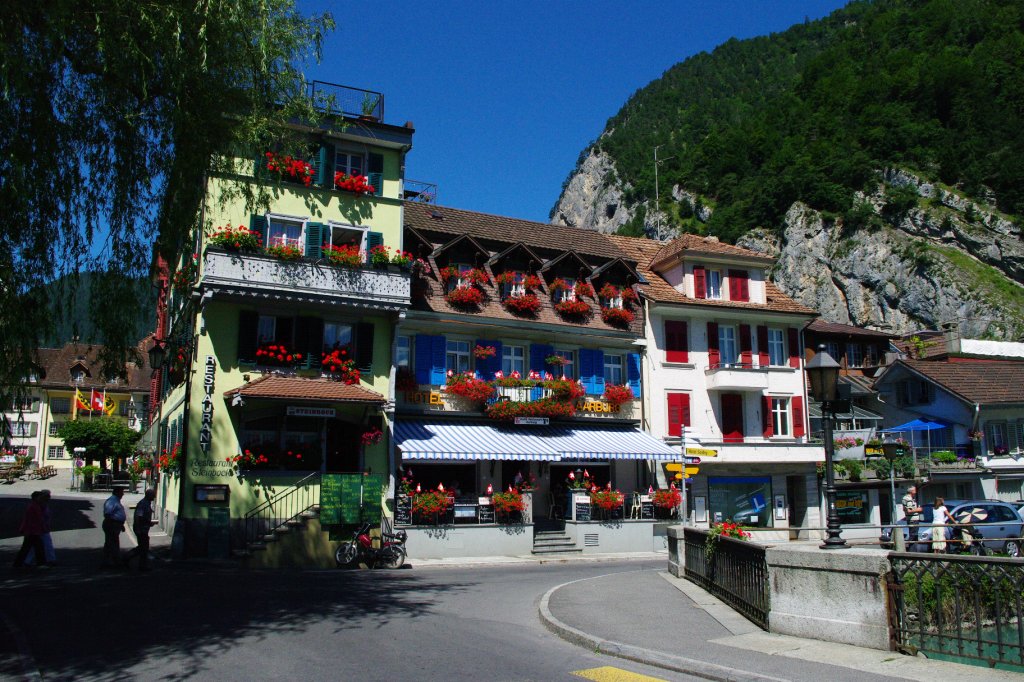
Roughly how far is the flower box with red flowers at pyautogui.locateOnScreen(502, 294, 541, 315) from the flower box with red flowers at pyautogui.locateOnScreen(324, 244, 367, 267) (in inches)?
263

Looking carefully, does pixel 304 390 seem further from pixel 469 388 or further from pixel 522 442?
pixel 522 442

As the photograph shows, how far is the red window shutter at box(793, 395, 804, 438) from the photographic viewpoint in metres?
34.6

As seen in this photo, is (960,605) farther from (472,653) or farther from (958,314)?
(958,314)

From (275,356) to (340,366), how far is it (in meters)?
1.96

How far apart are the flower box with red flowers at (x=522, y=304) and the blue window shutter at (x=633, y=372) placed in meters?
4.67

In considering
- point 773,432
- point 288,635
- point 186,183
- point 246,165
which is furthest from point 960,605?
point 773,432

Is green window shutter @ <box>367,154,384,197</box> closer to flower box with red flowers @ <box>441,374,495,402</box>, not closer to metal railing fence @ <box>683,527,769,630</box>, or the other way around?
flower box with red flowers @ <box>441,374,495,402</box>

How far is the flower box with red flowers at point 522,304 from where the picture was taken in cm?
2934

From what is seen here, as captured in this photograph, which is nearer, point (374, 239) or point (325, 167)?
point (325, 167)

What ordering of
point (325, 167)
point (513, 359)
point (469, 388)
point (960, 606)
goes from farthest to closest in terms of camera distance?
point (513, 359), point (469, 388), point (325, 167), point (960, 606)

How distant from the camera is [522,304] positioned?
29.3 meters

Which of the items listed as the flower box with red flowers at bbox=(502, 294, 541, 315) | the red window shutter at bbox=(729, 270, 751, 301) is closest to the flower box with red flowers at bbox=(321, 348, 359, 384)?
the flower box with red flowers at bbox=(502, 294, 541, 315)

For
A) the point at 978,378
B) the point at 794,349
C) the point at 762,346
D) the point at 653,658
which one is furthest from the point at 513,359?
the point at 978,378

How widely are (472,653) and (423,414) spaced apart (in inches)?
689
